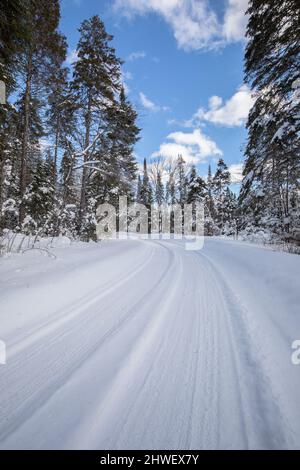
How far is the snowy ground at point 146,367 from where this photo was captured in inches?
55.1

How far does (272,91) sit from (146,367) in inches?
411

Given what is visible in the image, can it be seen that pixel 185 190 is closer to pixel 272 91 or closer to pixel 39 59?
pixel 272 91

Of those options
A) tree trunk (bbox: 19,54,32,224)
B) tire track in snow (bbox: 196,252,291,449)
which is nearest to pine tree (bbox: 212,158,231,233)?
tree trunk (bbox: 19,54,32,224)

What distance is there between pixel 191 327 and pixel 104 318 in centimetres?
116

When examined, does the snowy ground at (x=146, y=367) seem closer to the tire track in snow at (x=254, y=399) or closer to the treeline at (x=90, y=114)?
the tire track in snow at (x=254, y=399)

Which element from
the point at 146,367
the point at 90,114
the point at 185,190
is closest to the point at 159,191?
the point at 185,190

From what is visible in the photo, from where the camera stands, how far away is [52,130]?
1155cm

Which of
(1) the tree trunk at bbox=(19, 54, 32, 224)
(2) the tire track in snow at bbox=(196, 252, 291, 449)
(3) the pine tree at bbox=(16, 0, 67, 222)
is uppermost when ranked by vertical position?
(3) the pine tree at bbox=(16, 0, 67, 222)

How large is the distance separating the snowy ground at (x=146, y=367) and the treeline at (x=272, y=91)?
18.4 ft

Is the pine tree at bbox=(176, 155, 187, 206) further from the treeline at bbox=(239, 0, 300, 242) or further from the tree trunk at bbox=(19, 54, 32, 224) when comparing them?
the tree trunk at bbox=(19, 54, 32, 224)

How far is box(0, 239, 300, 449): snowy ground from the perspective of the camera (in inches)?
55.1

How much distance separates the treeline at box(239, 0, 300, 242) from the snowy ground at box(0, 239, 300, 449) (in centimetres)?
562
